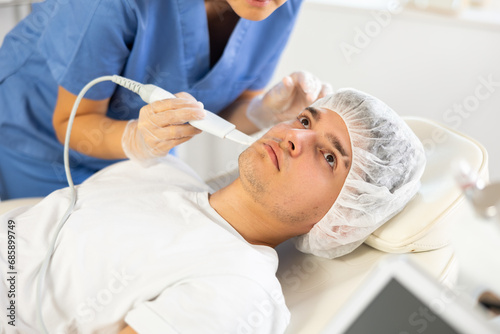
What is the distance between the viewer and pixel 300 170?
1.31 m

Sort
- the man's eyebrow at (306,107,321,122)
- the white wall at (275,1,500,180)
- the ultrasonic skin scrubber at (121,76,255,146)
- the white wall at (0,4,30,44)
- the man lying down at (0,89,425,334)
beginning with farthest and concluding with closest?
the white wall at (0,4,30,44)
the white wall at (275,1,500,180)
the man's eyebrow at (306,107,321,122)
the ultrasonic skin scrubber at (121,76,255,146)
the man lying down at (0,89,425,334)

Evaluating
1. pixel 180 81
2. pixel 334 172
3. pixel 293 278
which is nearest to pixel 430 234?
pixel 334 172

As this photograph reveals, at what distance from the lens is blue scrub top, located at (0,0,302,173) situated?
1317 millimetres

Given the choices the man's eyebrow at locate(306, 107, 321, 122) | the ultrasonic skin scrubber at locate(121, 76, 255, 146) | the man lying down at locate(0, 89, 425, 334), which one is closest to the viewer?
the man lying down at locate(0, 89, 425, 334)

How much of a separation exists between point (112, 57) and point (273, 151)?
52cm

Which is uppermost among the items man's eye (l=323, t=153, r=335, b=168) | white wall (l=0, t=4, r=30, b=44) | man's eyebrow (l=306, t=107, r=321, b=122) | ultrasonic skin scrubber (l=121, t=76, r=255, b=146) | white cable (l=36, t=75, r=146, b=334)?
man's eyebrow (l=306, t=107, r=321, b=122)

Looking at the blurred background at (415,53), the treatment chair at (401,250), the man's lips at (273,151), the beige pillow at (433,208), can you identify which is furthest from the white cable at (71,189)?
the blurred background at (415,53)

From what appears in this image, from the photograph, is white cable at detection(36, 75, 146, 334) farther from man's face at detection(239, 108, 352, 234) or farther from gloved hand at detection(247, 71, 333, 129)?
gloved hand at detection(247, 71, 333, 129)

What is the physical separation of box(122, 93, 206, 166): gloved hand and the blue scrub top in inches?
6.4

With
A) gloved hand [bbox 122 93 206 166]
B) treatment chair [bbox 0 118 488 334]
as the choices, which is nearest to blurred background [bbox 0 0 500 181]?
treatment chair [bbox 0 118 488 334]

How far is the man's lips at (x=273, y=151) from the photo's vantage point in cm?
133

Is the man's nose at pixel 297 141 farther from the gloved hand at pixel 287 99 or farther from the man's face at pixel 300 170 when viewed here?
the gloved hand at pixel 287 99

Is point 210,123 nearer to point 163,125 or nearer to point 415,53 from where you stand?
point 163,125

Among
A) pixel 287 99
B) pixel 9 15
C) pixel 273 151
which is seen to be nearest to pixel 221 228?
pixel 273 151
